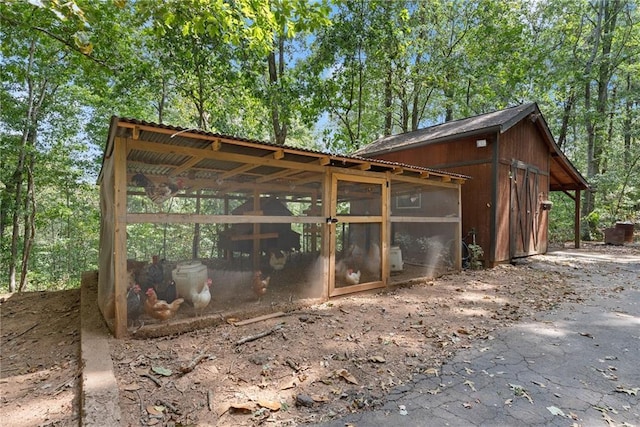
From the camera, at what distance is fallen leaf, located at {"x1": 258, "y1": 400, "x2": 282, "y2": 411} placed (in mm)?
2102

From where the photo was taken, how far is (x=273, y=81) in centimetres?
1215

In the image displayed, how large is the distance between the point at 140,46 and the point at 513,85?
51.9 ft

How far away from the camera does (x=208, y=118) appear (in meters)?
12.5

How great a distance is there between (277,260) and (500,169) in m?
5.77

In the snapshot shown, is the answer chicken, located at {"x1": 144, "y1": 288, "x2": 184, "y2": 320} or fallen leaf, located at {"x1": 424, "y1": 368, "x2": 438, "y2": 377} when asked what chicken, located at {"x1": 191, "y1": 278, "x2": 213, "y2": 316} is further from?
fallen leaf, located at {"x1": 424, "y1": 368, "x2": 438, "y2": 377}

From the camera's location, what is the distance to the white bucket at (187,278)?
3611 millimetres

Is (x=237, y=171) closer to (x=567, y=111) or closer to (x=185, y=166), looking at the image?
(x=185, y=166)

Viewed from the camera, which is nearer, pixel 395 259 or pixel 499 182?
pixel 395 259

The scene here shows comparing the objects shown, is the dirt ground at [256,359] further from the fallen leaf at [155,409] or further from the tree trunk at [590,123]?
the tree trunk at [590,123]

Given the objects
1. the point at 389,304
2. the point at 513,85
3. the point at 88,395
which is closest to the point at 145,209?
the point at 88,395

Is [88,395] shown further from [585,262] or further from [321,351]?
[585,262]

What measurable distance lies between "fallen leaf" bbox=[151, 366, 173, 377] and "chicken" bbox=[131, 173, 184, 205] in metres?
1.96

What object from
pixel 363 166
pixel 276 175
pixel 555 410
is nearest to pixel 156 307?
pixel 276 175

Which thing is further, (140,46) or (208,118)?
(208,118)
